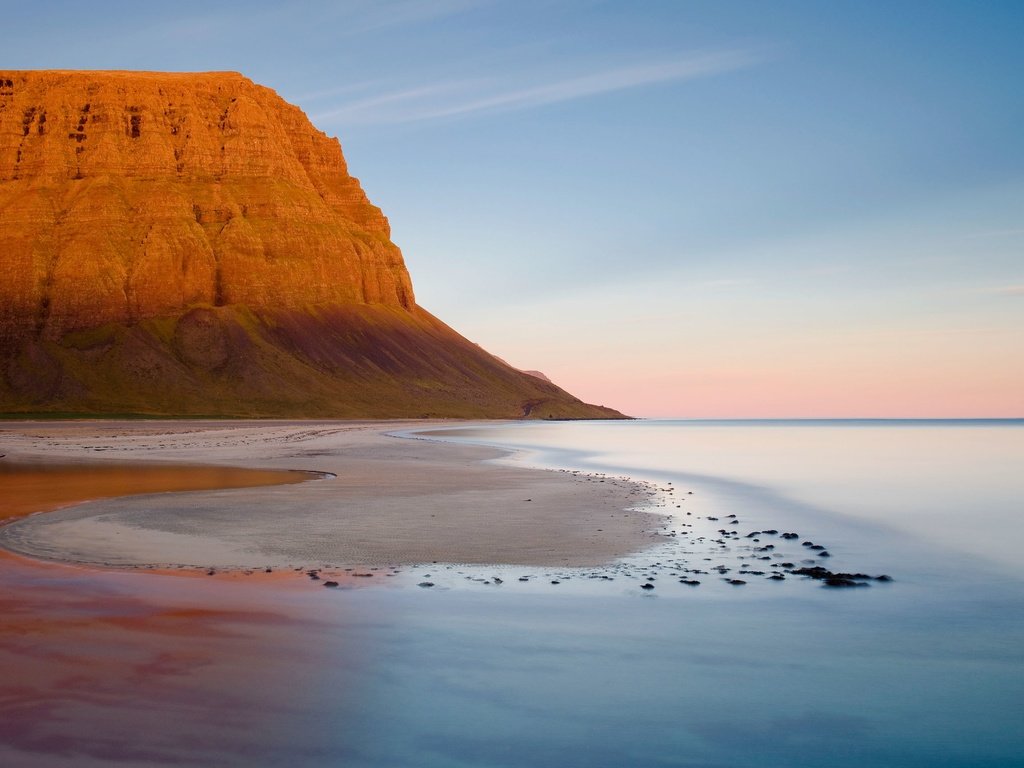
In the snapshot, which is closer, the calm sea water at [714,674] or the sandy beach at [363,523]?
the calm sea water at [714,674]

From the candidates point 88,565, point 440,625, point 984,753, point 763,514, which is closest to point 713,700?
point 984,753

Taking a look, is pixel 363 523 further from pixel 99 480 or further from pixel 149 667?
pixel 99 480

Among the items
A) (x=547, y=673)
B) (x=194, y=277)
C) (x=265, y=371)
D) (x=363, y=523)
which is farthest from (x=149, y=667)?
(x=194, y=277)

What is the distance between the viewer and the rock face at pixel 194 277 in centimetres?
12188

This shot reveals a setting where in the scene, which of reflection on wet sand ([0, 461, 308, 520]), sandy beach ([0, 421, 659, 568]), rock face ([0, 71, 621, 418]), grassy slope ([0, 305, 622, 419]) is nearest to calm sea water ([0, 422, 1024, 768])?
sandy beach ([0, 421, 659, 568])

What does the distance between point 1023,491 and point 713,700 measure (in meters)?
26.6

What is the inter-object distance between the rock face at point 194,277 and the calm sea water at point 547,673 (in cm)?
10859

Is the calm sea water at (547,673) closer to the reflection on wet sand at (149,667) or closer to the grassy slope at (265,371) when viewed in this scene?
the reflection on wet sand at (149,667)

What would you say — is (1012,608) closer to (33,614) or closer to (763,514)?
(763,514)

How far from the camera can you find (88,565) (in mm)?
12531

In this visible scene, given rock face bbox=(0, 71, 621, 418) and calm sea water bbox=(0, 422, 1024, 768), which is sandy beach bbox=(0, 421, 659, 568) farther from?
rock face bbox=(0, 71, 621, 418)

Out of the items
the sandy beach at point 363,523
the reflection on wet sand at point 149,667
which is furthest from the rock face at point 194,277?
the reflection on wet sand at point 149,667

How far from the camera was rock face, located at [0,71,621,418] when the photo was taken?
400ft

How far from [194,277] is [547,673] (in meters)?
145
